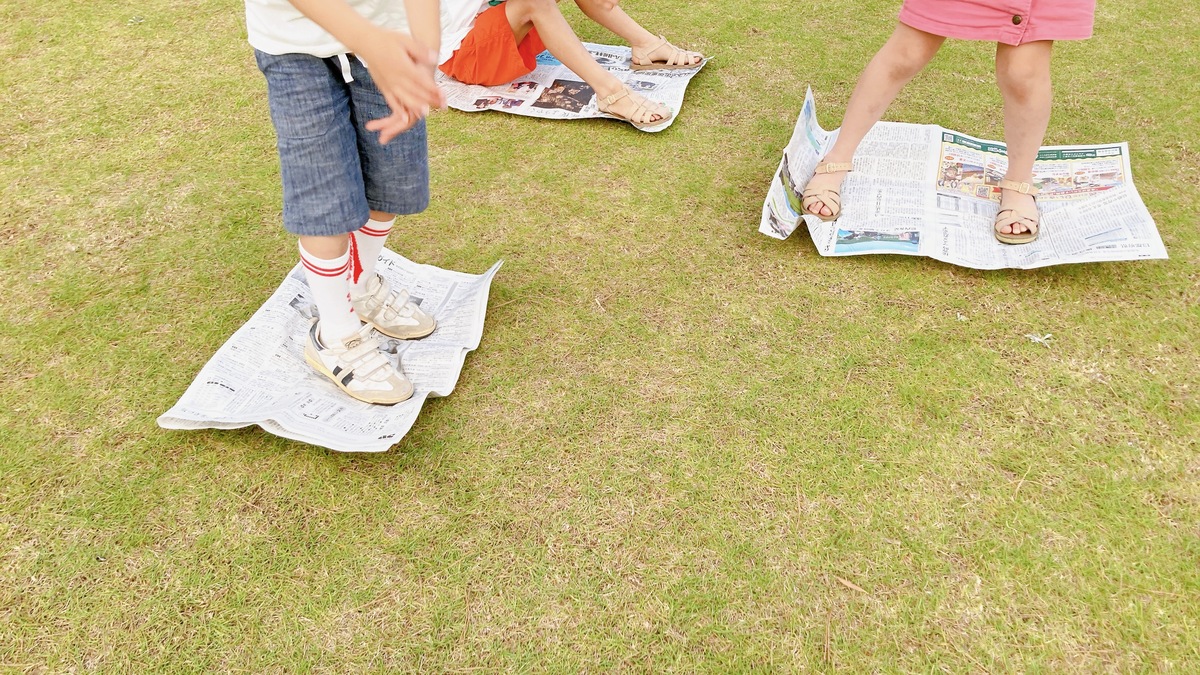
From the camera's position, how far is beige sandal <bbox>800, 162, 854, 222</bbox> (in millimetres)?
1915

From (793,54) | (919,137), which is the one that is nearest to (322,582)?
(919,137)

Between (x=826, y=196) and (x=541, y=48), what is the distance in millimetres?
1187

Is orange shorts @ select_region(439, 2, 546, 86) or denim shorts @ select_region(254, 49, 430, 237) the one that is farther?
orange shorts @ select_region(439, 2, 546, 86)

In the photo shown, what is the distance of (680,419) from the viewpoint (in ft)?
4.80

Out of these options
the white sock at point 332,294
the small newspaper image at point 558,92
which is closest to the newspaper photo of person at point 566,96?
the small newspaper image at point 558,92

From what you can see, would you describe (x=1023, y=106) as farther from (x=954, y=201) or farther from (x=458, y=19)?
(x=458, y=19)

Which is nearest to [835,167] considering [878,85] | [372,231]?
[878,85]

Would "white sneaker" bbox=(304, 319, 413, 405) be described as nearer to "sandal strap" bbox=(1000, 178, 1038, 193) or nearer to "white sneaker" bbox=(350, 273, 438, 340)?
"white sneaker" bbox=(350, 273, 438, 340)

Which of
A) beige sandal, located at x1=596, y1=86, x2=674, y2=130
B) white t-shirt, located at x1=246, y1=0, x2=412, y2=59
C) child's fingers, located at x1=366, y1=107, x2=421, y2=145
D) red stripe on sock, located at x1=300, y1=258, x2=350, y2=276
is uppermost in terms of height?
white t-shirt, located at x1=246, y1=0, x2=412, y2=59

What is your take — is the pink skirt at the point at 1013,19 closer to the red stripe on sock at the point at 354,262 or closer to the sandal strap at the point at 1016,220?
the sandal strap at the point at 1016,220

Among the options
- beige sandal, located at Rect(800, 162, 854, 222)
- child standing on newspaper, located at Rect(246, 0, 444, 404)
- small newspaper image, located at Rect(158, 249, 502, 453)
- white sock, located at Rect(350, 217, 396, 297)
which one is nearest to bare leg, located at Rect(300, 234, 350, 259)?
child standing on newspaper, located at Rect(246, 0, 444, 404)

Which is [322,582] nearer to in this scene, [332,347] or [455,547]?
[455,547]

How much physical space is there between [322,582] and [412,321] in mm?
583

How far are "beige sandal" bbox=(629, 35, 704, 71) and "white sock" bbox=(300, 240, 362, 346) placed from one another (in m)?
1.45
